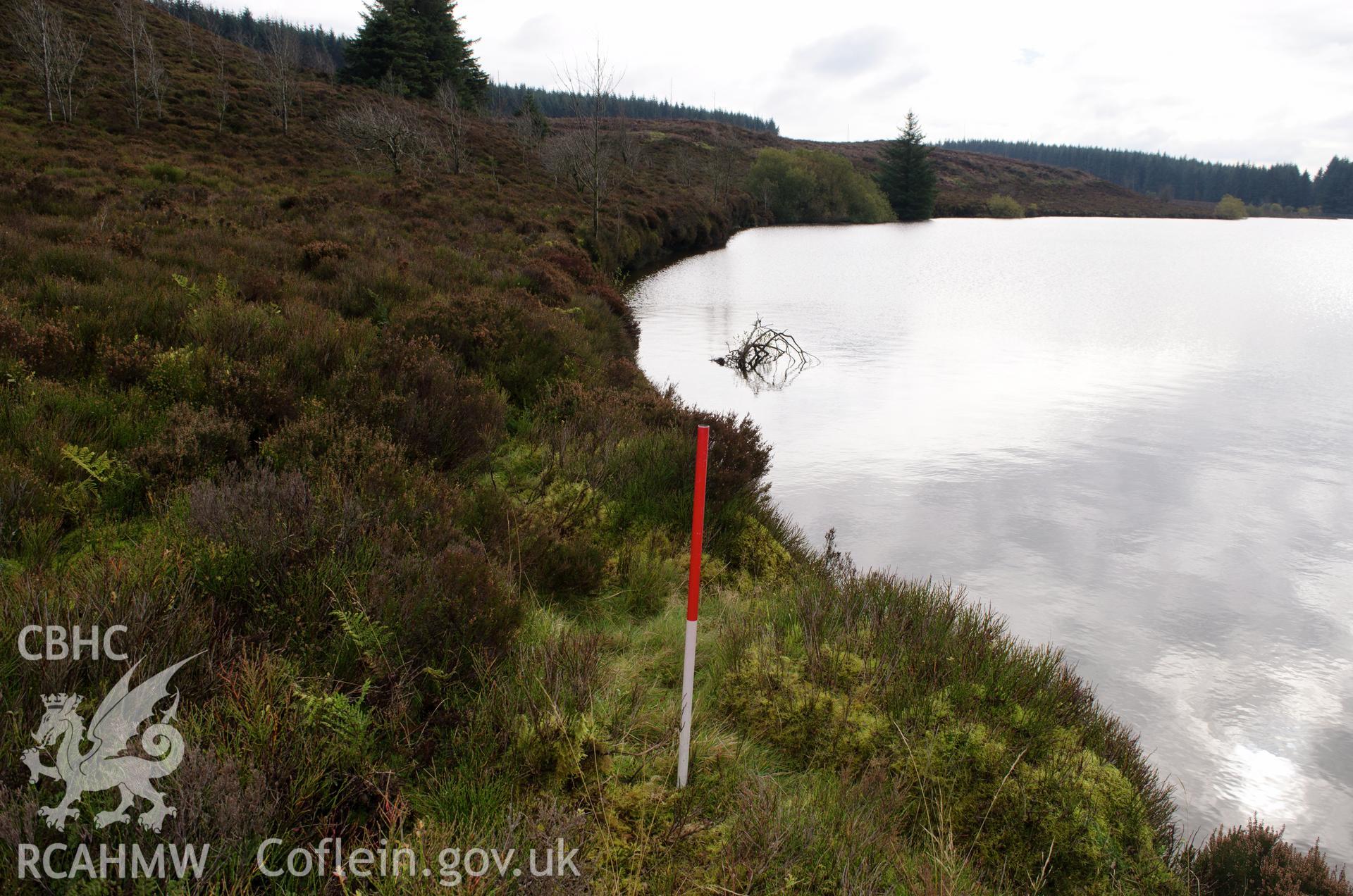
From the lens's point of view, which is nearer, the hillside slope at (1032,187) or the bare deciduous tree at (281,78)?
the bare deciduous tree at (281,78)

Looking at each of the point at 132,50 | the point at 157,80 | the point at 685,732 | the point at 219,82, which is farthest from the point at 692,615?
the point at 219,82

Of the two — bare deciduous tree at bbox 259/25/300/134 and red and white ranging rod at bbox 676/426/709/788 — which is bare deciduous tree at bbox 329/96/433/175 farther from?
red and white ranging rod at bbox 676/426/709/788

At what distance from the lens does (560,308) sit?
38.9 feet

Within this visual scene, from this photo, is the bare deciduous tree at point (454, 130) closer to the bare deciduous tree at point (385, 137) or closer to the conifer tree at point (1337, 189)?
the bare deciduous tree at point (385, 137)

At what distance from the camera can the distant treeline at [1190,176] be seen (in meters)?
150

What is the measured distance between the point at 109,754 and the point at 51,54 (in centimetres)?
3616

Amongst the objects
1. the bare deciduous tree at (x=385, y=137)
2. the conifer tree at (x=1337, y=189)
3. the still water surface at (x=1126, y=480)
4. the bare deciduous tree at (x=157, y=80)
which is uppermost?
the conifer tree at (x=1337, y=189)

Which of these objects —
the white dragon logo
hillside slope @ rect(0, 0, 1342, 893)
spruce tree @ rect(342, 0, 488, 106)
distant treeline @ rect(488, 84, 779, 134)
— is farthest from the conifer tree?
the white dragon logo

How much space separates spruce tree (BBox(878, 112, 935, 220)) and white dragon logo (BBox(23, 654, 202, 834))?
77.8m

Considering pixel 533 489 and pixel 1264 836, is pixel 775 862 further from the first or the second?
pixel 533 489

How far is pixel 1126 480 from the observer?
9.36 m

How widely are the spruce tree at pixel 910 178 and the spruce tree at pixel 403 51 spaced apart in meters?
43.6

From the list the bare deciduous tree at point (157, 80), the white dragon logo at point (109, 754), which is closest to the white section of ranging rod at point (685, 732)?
the white dragon logo at point (109, 754)

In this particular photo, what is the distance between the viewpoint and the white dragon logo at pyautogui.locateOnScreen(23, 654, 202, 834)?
1983mm
